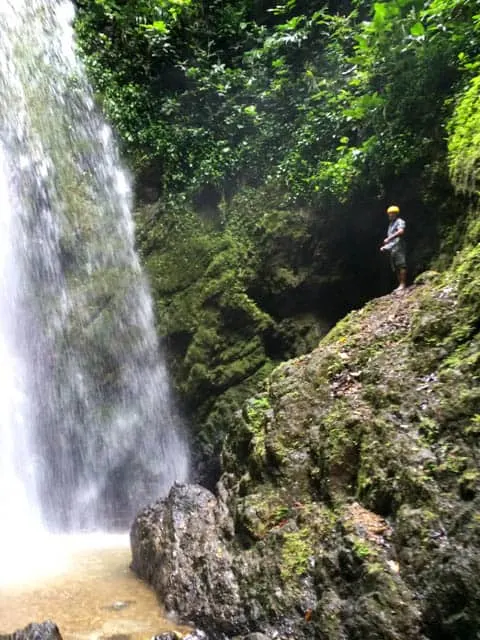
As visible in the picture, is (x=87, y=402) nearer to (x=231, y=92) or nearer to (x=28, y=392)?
(x=28, y=392)

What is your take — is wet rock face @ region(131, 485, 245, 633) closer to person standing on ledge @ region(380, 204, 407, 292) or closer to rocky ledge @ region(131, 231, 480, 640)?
rocky ledge @ region(131, 231, 480, 640)

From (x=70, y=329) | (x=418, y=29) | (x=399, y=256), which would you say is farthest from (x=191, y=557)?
(x=418, y=29)

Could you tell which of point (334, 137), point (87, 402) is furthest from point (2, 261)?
point (334, 137)

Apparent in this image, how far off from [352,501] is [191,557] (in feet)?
5.59

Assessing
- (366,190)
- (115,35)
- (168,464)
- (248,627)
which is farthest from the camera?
(115,35)

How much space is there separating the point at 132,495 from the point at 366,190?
5.94 metres

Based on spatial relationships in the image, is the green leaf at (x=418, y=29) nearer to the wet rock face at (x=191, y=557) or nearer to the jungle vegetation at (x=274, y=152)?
the jungle vegetation at (x=274, y=152)

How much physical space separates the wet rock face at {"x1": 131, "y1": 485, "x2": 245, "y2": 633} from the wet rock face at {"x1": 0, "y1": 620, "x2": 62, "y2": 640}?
3.57 ft

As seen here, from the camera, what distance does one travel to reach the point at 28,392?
8984mm

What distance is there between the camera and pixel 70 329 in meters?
9.35

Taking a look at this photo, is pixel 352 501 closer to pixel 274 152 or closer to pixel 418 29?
pixel 418 29

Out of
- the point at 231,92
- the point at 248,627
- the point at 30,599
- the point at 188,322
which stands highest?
the point at 231,92

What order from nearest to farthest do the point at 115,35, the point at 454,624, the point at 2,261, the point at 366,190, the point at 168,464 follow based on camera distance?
the point at 454,624
the point at 366,190
the point at 168,464
the point at 2,261
the point at 115,35

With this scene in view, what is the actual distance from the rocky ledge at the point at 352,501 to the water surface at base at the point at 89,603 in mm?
201
